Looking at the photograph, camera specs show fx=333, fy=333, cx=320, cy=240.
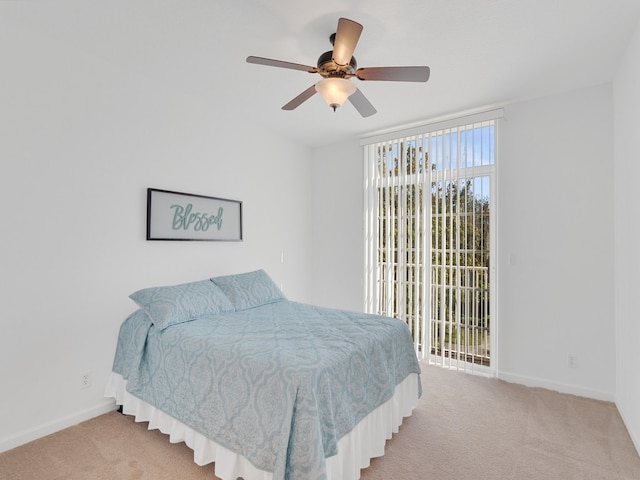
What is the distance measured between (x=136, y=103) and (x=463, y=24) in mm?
2505

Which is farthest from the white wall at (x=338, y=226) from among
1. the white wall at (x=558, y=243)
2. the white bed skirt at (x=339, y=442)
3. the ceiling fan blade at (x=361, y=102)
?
the white bed skirt at (x=339, y=442)

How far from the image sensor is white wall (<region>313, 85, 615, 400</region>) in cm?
281

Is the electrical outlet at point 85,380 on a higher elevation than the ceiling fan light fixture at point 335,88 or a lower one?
lower

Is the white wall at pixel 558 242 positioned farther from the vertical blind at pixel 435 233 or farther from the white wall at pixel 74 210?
the white wall at pixel 74 210

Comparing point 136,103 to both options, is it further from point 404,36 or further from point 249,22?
point 404,36

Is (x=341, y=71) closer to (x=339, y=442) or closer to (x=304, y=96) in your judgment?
(x=304, y=96)

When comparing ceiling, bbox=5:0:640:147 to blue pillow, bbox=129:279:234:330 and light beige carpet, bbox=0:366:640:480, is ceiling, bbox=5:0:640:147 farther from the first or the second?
light beige carpet, bbox=0:366:640:480

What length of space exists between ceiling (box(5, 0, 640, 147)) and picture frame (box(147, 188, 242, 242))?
99 centimetres

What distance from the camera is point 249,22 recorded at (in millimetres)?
2074

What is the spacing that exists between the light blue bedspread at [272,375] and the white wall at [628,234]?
1462mm

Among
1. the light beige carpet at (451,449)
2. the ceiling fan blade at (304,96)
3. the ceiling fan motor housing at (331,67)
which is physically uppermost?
the ceiling fan motor housing at (331,67)

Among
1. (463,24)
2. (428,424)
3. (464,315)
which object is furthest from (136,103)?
(464,315)

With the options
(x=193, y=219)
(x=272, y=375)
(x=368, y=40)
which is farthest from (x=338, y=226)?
(x=272, y=375)

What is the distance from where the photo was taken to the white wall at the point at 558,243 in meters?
2.81
